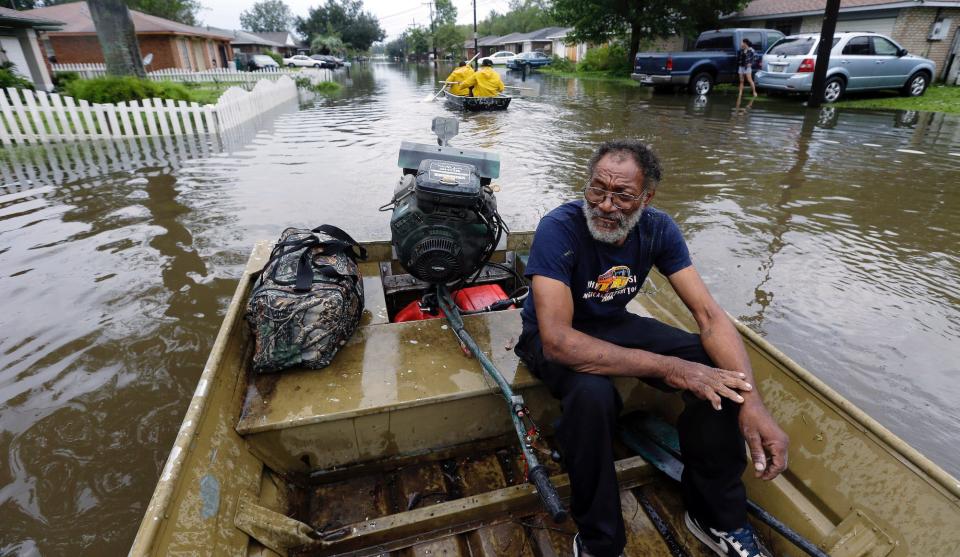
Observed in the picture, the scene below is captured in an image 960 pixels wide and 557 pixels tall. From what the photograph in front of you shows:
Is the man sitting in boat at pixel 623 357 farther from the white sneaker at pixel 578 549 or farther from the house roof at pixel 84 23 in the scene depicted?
the house roof at pixel 84 23

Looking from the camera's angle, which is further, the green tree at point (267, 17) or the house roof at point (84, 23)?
the green tree at point (267, 17)

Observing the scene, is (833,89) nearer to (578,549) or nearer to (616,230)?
(616,230)

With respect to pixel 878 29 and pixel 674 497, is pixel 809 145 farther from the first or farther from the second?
pixel 878 29

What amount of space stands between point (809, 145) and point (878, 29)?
13.0 meters

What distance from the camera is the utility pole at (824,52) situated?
34.1 feet

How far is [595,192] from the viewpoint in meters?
2.05

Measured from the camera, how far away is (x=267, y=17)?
327 ft

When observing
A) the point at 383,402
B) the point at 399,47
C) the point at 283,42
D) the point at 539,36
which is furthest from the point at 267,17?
the point at 383,402

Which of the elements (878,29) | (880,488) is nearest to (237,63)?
(878,29)

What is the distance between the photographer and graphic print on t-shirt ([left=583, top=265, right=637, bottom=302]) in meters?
2.14

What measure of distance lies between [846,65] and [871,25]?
25.2 ft

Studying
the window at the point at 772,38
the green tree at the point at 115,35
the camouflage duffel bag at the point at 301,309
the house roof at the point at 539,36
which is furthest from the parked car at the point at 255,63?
the camouflage duffel bag at the point at 301,309

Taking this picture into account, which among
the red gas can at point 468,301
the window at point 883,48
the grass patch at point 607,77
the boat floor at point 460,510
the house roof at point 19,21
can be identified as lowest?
the boat floor at point 460,510

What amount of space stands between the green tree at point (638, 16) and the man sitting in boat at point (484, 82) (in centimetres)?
1311
